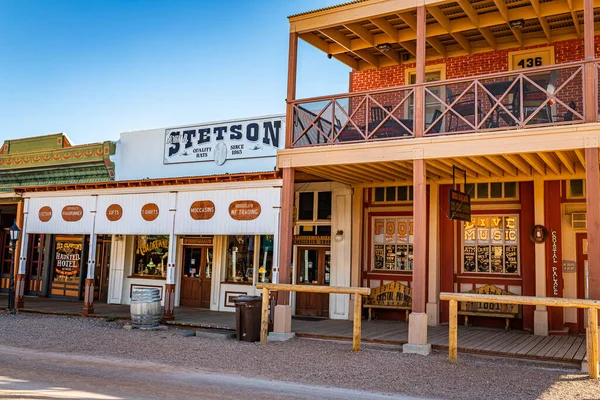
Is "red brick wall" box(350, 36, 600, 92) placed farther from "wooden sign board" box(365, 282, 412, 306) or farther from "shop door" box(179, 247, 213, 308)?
"shop door" box(179, 247, 213, 308)

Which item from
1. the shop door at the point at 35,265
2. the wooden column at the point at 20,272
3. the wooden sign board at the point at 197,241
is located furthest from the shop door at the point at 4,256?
the wooden sign board at the point at 197,241

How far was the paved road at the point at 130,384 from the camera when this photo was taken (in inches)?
275

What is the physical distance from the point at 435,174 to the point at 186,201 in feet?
19.9

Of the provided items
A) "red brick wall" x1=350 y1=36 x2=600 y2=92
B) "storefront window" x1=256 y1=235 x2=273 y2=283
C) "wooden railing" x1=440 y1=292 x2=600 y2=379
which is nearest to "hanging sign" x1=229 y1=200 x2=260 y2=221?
"storefront window" x1=256 y1=235 x2=273 y2=283

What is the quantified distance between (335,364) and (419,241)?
2.87 meters

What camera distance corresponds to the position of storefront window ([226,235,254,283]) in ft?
53.8

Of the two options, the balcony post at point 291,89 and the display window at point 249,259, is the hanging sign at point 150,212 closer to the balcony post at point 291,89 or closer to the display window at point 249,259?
the display window at point 249,259

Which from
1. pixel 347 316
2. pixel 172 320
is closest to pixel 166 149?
pixel 172 320

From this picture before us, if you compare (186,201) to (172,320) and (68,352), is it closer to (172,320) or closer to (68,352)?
(172,320)

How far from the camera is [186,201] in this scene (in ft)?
47.2

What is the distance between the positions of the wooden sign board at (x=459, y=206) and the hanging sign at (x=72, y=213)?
10.3 metres

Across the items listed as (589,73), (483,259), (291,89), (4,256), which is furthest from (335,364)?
(4,256)

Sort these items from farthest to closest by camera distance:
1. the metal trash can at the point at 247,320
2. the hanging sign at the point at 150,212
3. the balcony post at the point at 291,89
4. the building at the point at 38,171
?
the building at the point at 38,171 → the hanging sign at the point at 150,212 → the balcony post at the point at 291,89 → the metal trash can at the point at 247,320

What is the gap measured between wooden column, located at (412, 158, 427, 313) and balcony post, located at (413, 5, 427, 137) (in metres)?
0.67
